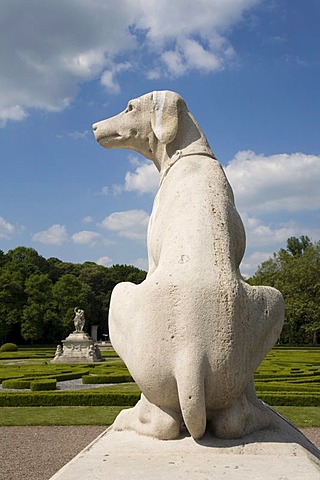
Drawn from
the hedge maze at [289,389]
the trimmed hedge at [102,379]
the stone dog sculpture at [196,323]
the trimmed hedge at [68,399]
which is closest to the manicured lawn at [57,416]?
the trimmed hedge at [68,399]

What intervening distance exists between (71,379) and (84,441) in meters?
12.1

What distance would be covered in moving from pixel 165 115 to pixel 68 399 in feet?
34.6

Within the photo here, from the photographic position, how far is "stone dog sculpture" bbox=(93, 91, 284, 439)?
9.86ft

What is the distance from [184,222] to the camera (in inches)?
134

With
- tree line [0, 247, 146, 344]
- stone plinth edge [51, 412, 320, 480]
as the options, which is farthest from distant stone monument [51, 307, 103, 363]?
stone plinth edge [51, 412, 320, 480]

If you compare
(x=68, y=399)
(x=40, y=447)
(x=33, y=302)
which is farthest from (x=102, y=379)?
(x=33, y=302)

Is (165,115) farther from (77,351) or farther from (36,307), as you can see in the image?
(36,307)

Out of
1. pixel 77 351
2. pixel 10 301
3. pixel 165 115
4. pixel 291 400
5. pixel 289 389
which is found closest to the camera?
pixel 165 115

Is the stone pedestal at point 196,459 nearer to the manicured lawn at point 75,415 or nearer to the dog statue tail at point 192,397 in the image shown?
the dog statue tail at point 192,397

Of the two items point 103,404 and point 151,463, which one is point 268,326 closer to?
point 151,463

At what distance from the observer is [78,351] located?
32.0 m

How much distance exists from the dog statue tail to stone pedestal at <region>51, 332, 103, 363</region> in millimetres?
28642

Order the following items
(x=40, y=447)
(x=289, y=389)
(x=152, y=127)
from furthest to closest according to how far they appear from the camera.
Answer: (x=289, y=389) < (x=40, y=447) < (x=152, y=127)

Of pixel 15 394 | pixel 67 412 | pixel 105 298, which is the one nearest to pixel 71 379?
pixel 15 394
